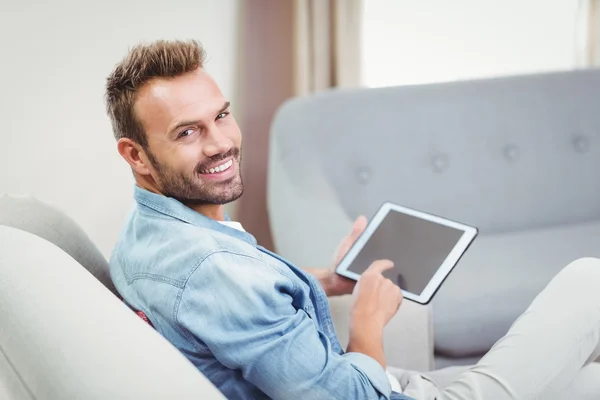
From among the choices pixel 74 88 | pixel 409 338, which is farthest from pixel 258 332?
pixel 74 88

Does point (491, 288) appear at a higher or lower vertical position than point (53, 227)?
lower

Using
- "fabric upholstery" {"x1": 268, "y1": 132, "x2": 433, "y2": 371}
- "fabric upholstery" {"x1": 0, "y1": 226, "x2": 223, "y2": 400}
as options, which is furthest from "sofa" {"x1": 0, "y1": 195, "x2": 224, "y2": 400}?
"fabric upholstery" {"x1": 268, "y1": 132, "x2": 433, "y2": 371}

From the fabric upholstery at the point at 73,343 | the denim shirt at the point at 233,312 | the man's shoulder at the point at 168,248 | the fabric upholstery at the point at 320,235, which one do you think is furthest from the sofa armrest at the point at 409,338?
the fabric upholstery at the point at 73,343

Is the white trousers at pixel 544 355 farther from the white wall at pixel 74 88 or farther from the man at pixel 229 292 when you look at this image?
the white wall at pixel 74 88

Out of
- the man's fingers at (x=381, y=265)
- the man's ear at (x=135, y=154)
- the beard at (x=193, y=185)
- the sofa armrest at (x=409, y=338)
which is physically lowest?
the sofa armrest at (x=409, y=338)

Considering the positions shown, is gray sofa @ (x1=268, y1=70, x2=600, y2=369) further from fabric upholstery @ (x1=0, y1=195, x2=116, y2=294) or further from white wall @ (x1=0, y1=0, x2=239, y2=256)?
fabric upholstery @ (x1=0, y1=195, x2=116, y2=294)

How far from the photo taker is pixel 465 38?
2.60 metres

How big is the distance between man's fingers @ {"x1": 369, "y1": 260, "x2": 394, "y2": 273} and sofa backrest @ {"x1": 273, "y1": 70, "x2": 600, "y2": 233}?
0.69 meters

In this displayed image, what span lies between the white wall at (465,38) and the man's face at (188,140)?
4.87 feet

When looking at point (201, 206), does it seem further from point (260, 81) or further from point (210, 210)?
point (260, 81)

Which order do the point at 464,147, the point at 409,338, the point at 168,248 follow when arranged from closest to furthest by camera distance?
the point at 168,248
the point at 409,338
the point at 464,147

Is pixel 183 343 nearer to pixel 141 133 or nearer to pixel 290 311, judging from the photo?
pixel 290 311

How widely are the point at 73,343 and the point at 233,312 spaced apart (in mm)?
204

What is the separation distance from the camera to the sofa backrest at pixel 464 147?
6.77 ft
